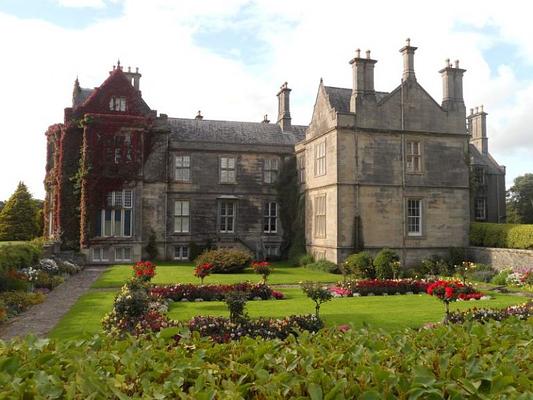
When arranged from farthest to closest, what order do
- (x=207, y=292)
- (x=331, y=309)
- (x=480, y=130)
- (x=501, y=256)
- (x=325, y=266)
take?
(x=480, y=130) < (x=325, y=266) < (x=501, y=256) < (x=207, y=292) < (x=331, y=309)

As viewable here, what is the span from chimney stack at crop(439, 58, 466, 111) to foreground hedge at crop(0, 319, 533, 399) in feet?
85.1

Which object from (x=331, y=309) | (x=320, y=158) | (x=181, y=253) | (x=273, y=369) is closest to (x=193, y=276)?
(x=181, y=253)

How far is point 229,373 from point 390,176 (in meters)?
24.5

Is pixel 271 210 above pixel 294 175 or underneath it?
underneath

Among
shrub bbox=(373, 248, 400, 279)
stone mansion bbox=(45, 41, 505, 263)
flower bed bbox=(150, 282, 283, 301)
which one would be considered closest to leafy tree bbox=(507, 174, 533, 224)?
stone mansion bbox=(45, 41, 505, 263)

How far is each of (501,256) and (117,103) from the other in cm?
2432

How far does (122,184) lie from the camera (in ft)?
99.7

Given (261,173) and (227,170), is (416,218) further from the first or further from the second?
(227,170)

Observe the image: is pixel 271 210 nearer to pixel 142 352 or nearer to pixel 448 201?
pixel 448 201

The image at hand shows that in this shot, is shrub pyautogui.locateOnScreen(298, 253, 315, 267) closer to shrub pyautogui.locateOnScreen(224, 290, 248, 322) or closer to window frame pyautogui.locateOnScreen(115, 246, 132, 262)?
window frame pyautogui.locateOnScreen(115, 246, 132, 262)

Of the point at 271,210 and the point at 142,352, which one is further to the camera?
the point at 271,210

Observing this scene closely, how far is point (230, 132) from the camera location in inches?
1373

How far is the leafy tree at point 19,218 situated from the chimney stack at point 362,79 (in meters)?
28.1

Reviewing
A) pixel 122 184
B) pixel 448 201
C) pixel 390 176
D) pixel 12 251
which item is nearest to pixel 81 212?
pixel 122 184
